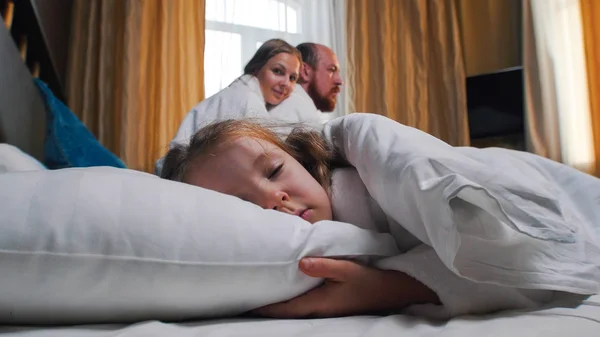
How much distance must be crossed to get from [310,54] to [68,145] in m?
1.34

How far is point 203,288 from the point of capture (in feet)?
1.68

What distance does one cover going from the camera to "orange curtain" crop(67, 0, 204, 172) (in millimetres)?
2496

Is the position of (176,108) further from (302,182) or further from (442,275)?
(442,275)

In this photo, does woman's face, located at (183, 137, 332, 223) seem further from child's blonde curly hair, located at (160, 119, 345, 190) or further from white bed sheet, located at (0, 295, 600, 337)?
white bed sheet, located at (0, 295, 600, 337)

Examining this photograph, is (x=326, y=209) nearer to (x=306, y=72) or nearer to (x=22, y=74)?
(x=22, y=74)

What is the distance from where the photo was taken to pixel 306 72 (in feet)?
8.23

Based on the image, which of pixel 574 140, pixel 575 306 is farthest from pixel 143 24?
pixel 575 306

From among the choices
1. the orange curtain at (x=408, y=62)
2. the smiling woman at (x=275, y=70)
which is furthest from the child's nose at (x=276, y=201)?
the orange curtain at (x=408, y=62)

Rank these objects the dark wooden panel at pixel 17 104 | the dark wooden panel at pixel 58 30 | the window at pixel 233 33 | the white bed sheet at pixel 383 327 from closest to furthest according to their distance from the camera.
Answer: the white bed sheet at pixel 383 327
the dark wooden panel at pixel 17 104
the dark wooden panel at pixel 58 30
the window at pixel 233 33

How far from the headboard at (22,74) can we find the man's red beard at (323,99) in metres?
1.19

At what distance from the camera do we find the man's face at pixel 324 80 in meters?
2.51

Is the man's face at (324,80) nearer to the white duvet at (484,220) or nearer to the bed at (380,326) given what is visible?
the white duvet at (484,220)

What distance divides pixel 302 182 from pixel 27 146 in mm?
1150

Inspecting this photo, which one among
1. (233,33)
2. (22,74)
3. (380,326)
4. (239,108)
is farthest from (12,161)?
(233,33)
